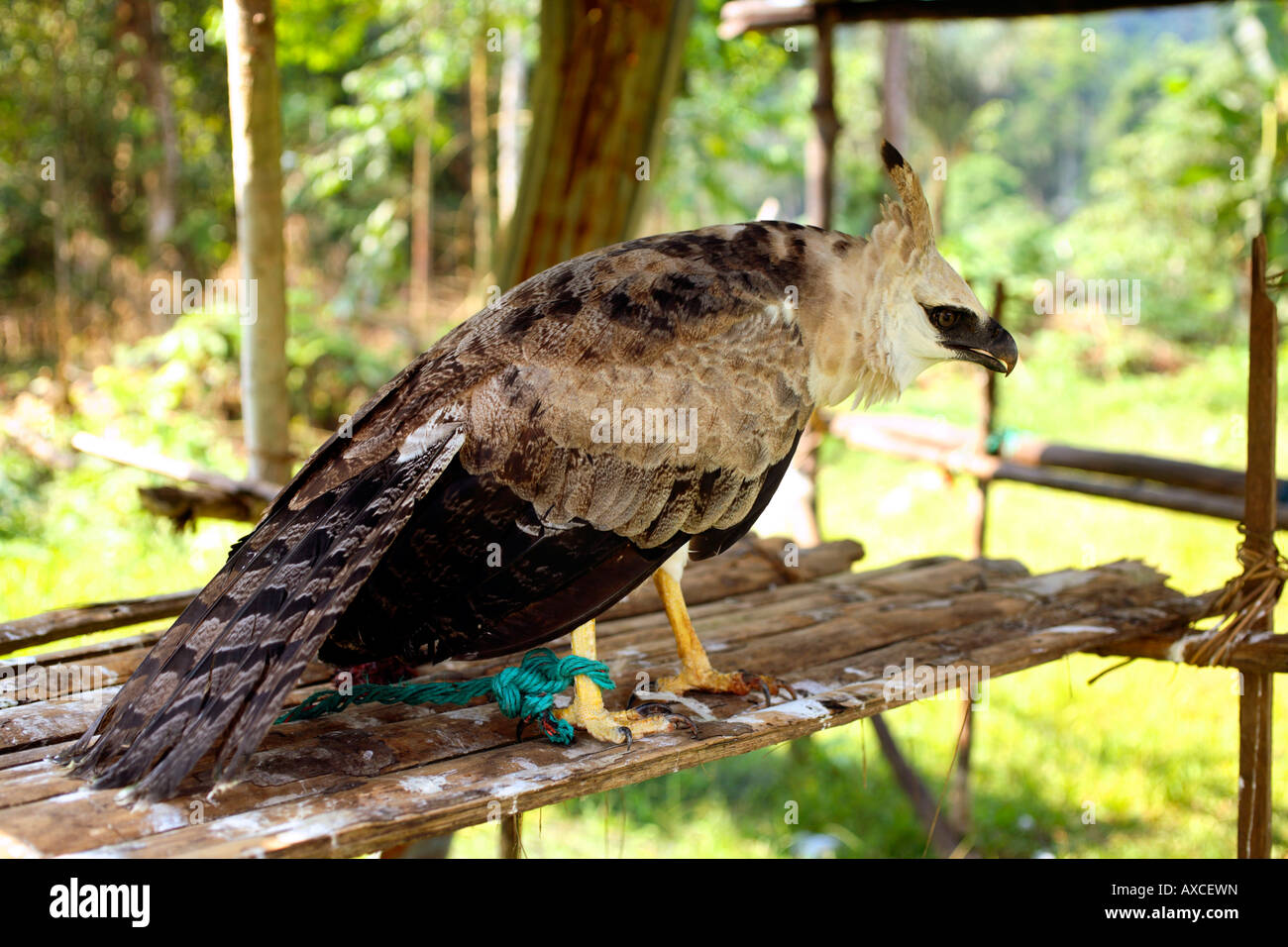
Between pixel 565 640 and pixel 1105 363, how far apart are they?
48.5ft

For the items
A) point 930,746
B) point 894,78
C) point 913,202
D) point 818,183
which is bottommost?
point 930,746

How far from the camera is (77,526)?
7.73 m

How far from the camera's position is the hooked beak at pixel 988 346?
267 cm

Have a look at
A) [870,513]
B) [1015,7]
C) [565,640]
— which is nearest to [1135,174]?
[870,513]

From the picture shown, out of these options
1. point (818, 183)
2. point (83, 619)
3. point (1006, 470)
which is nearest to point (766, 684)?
point (83, 619)

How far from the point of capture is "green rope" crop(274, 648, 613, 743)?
2.39 meters

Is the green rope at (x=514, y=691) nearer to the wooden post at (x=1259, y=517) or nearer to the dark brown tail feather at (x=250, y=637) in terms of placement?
the dark brown tail feather at (x=250, y=637)

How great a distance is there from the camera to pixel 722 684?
276 centimetres

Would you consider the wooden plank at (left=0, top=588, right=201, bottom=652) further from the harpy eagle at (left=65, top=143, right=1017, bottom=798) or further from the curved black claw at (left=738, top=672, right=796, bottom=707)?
the curved black claw at (left=738, top=672, right=796, bottom=707)

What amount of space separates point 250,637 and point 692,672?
118 centimetres

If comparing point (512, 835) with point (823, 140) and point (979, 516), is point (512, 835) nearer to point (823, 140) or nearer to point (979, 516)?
point (979, 516)

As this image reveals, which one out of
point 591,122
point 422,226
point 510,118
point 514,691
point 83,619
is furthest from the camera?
point 422,226

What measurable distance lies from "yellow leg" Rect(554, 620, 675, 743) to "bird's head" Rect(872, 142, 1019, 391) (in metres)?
1.07

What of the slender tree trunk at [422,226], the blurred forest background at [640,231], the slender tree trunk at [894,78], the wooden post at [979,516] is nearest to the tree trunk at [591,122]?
the blurred forest background at [640,231]
